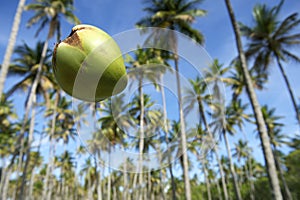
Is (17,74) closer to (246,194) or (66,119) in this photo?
(66,119)

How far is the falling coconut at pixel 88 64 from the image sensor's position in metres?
0.39

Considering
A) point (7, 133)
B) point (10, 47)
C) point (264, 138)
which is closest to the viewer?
point (264, 138)

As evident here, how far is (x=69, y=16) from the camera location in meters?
18.2

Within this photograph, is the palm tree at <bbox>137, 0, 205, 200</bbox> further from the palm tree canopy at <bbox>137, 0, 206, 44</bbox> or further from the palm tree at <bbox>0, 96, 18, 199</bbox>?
the palm tree at <bbox>0, 96, 18, 199</bbox>

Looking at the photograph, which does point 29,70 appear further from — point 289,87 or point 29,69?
point 289,87

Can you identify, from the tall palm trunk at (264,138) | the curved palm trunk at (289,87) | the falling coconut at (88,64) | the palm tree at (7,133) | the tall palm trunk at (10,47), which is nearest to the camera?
the falling coconut at (88,64)

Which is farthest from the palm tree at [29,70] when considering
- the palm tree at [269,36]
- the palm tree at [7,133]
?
the palm tree at [269,36]

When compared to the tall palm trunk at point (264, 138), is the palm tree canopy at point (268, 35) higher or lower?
higher

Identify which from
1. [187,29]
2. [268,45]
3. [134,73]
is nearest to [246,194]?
[268,45]

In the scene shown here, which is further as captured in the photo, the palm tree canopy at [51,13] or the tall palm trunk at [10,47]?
the palm tree canopy at [51,13]

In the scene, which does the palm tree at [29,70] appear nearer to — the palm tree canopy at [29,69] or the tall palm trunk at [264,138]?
the palm tree canopy at [29,69]

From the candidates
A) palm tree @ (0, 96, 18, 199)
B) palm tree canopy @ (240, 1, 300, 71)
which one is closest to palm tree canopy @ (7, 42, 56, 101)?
palm tree @ (0, 96, 18, 199)

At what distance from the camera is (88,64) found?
41 cm

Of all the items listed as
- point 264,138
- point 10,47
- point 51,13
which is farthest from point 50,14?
point 264,138
